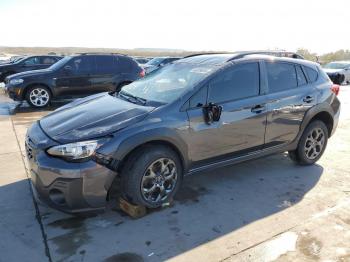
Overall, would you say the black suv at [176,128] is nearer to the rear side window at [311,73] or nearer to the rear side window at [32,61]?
the rear side window at [311,73]

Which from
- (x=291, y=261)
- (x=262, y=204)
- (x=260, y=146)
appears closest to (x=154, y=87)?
(x=260, y=146)

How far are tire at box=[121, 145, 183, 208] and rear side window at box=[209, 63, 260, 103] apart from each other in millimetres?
906

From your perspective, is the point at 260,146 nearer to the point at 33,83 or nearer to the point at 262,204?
the point at 262,204

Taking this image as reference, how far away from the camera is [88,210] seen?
3.64 meters

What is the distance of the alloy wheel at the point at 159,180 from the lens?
391cm

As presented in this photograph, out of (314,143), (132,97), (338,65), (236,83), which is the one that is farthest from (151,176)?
(338,65)

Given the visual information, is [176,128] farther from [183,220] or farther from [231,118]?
[183,220]

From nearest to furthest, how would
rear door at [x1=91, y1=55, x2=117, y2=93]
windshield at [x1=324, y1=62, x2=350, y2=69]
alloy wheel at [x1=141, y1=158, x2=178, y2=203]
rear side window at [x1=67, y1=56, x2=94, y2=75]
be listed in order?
alloy wheel at [x1=141, y1=158, x2=178, y2=203] → rear side window at [x1=67, y1=56, x2=94, y2=75] → rear door at [x1=91, y1=55, x2=117, y2=93] → windshield at [x1=324, y1=62, x2=350, y2=69]

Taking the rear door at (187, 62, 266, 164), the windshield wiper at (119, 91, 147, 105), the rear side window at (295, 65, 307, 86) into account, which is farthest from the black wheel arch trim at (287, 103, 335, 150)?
the windshield wiper at (119, 91, 147, 105)

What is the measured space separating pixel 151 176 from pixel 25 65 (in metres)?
14.4

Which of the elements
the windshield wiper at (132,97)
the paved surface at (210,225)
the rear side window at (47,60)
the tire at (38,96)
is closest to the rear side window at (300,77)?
the paved surface at (210,225)

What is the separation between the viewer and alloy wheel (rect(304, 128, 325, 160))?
555 centimetres

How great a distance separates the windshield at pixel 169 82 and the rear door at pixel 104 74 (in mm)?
6540

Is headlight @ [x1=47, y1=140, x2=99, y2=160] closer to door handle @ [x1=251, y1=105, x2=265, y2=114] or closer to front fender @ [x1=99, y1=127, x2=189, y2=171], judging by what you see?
front fender @ [x1=99, y1=127, x2=189, y2=171]
